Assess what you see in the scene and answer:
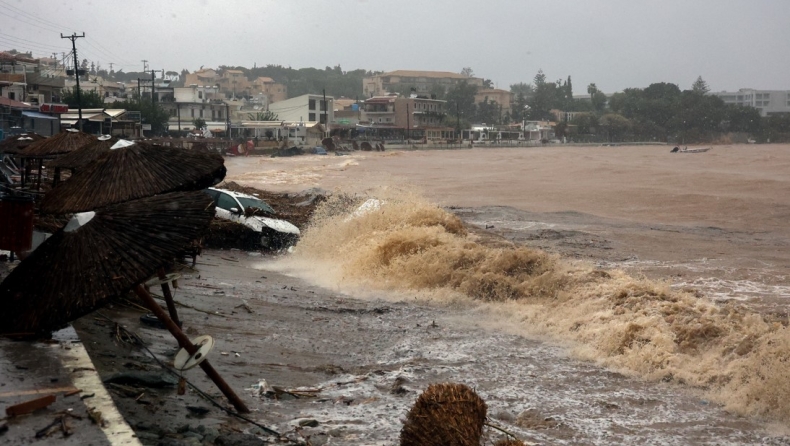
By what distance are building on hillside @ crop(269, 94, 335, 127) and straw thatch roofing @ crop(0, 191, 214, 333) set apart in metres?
117

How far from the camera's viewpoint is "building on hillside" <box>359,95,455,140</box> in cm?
12900

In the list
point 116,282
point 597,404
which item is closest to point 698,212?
point 597,404

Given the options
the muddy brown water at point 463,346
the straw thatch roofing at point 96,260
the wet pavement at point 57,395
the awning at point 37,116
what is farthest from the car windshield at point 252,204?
the awning at point 37,116

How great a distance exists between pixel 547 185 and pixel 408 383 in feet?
135

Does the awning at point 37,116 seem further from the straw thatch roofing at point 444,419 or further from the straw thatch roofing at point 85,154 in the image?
the straw thatch roofing at point 444,419

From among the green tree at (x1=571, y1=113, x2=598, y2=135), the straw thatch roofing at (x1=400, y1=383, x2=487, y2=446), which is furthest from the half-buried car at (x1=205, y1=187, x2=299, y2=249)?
the green tree at (x1=571, y1=113, x2=598, y2=135)

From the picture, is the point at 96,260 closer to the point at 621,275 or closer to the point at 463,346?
the point at 463,346

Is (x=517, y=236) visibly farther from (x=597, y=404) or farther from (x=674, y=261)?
(x=597, y=404)

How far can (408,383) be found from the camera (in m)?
9.13

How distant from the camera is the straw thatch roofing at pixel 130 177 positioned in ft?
25.4

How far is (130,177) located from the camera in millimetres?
7832

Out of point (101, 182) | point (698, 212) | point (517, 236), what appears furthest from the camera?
point (698, 212)

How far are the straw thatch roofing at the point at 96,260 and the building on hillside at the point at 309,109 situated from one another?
11719 centimetres

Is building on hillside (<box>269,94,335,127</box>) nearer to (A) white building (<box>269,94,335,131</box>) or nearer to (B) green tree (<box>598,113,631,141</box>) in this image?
(A) white building (<box>269,94,335,131</box>)
